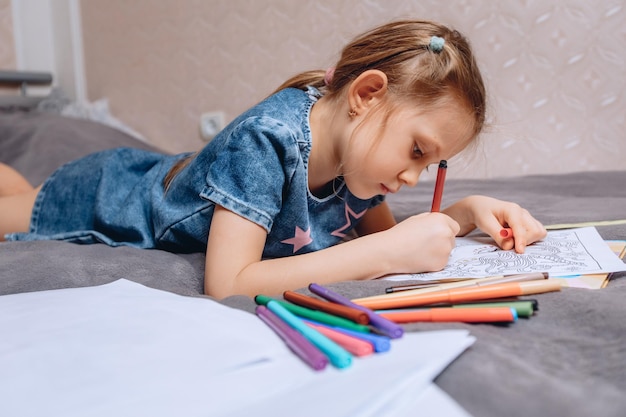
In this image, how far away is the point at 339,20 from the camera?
71.0 inches

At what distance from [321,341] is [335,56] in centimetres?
132

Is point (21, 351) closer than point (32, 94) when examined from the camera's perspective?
Yes

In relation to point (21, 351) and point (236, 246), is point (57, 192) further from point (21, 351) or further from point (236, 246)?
point (21, 351)

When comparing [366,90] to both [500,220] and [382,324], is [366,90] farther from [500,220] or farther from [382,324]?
[382,324]

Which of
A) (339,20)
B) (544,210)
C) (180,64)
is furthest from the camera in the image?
(180,64)

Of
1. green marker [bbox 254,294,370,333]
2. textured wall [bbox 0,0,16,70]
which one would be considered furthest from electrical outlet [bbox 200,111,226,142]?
green marker [bbox 254,294,370,333]

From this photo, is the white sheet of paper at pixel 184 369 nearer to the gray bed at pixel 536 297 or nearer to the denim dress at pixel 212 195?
the gray bed at pixel 536 297

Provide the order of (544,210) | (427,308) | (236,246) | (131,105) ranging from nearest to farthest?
1. (427,308)
2. (236,246)
3. (544,210)
4. (131,105)

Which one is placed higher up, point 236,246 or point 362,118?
point 362,118

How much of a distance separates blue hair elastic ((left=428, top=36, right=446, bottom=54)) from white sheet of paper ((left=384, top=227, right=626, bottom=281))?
28 centimetres

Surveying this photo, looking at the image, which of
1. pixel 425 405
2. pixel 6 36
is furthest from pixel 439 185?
pixel 6 36

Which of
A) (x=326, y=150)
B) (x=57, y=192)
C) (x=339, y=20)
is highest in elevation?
(x=339, y=20)

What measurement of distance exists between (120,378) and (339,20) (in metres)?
1.57

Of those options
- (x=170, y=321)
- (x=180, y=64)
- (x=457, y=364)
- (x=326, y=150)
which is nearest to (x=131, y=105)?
(x=180, y=64)
